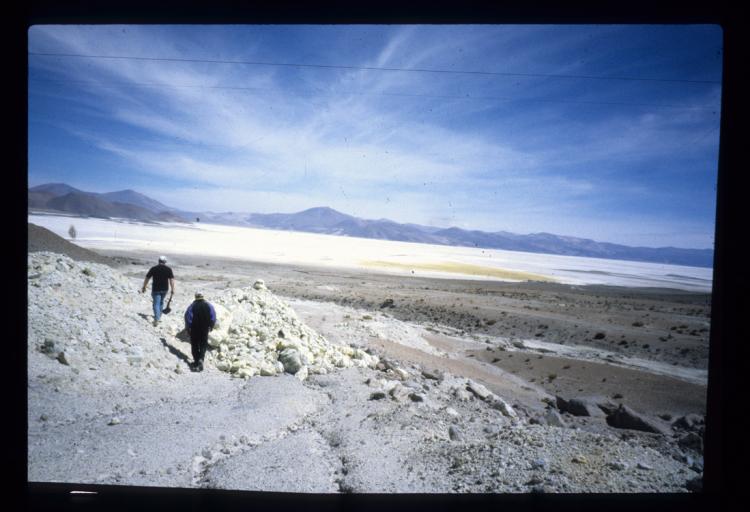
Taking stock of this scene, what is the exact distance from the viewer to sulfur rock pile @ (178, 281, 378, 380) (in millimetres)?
5504

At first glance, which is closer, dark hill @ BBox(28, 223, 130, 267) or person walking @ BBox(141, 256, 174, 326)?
person walking @ BBox(141, 256, 174, 326)

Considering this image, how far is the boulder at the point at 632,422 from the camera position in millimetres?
4730

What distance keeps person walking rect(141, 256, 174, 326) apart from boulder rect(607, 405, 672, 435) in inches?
302

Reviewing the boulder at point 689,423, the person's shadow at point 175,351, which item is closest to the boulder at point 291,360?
the person's shadow at point 175,351

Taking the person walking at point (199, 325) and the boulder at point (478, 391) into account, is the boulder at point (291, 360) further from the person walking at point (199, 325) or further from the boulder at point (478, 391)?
the boulder at point (478, 391)

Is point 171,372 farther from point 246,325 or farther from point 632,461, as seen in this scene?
point 632,461

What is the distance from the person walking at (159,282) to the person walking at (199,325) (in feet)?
2.50

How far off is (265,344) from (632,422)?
20.6 ft

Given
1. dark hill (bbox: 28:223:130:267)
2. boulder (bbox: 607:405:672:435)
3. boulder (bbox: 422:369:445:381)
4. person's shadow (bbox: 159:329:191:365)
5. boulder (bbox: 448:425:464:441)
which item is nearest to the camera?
boulder (bbox: 448:425:464:441)

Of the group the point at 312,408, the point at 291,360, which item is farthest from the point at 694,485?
the point at 291,360

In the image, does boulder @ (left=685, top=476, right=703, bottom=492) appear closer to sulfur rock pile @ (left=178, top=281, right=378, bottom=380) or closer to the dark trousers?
sulfur rock pile @ (left=178, top=281, right=378, bottom=380)

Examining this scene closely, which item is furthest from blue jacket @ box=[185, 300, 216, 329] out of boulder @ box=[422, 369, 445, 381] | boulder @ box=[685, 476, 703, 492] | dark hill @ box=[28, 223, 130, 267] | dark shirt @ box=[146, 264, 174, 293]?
dark hill @ box=[28, 223, 130, 267]

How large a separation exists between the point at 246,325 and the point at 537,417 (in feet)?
18.2
